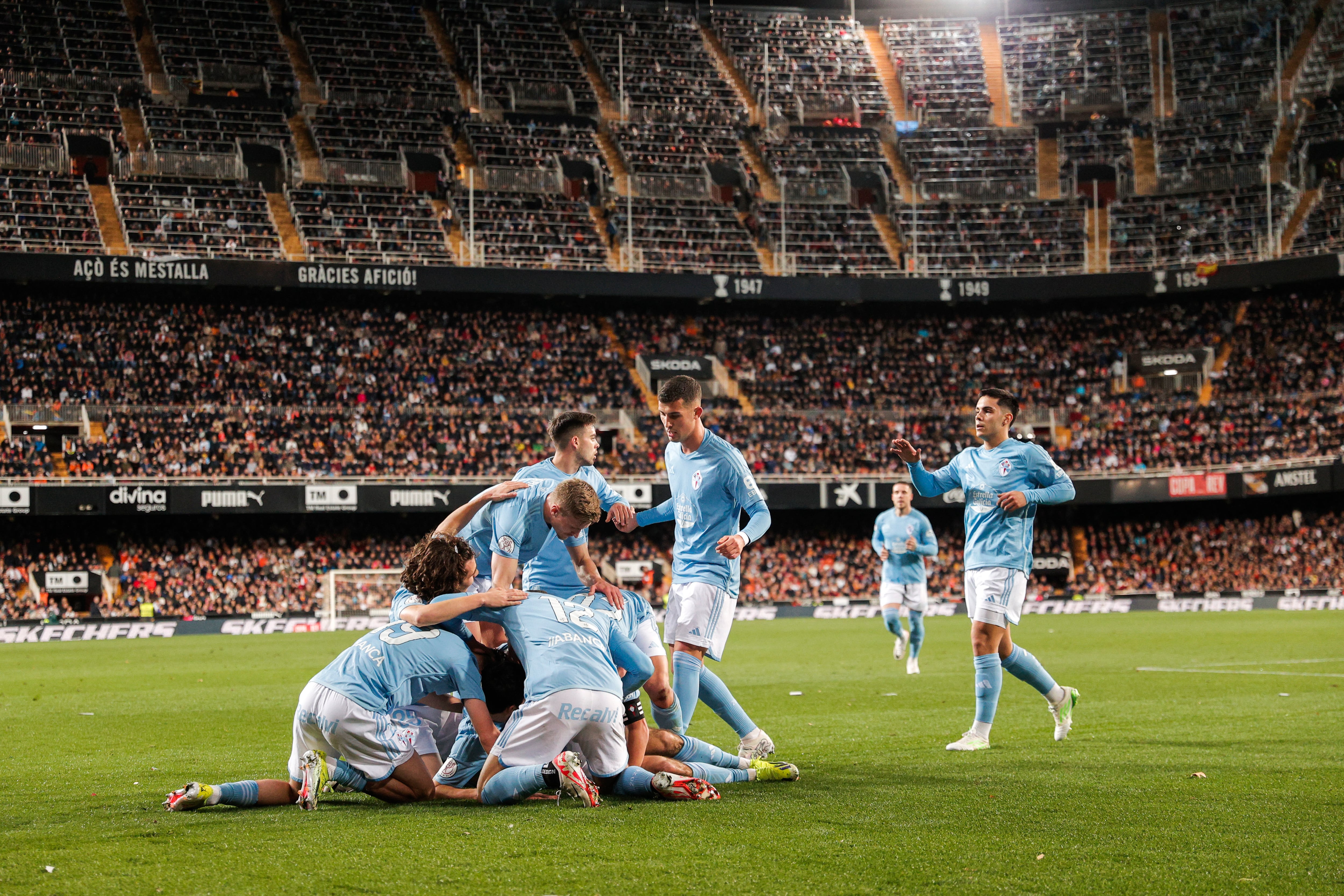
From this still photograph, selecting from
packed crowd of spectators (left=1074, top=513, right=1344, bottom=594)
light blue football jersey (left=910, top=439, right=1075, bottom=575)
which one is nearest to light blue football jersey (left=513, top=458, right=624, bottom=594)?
light blue football jersey (left=910, top=439, right=1075, bottom=575)

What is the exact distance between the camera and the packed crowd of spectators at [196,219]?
133 feet

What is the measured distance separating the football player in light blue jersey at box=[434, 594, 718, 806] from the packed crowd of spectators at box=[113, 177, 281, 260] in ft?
119

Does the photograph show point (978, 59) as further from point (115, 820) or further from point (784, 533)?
point (115, 820)

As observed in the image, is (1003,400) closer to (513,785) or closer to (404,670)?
(513,785)

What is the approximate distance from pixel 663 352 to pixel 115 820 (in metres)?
39.2

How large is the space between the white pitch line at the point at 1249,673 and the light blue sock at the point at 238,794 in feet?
41.6

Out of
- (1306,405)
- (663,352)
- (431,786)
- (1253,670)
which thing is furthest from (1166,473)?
(431,786)

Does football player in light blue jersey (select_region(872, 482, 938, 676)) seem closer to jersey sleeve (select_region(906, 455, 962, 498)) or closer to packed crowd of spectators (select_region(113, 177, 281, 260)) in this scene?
jersey sleeve (select_region(906, 455, 962, 498))

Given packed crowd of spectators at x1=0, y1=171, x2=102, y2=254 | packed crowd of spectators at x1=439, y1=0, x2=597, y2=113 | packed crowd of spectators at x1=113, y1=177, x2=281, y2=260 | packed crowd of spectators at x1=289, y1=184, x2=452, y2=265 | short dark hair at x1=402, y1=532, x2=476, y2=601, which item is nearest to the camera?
short dark hair at x1=402, y1=532, x2=476, y2=601

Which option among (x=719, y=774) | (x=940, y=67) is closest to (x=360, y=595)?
(x=719, y=774)

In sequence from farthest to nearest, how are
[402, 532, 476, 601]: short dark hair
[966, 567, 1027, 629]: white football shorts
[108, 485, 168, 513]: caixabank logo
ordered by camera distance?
[108, 485, 168, 513]: caixabank logo, [966, 567, 1027, 629]: white football shorts, [402, 532, 476, 601]: short dark hair

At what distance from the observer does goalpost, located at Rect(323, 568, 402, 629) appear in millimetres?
34281

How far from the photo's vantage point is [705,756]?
8016 mm

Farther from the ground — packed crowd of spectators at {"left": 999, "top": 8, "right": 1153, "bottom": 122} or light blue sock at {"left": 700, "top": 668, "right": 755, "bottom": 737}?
packed crowd of spectators at {"left": 999, "top": 8, "right": 1153, "bottom": 122}
